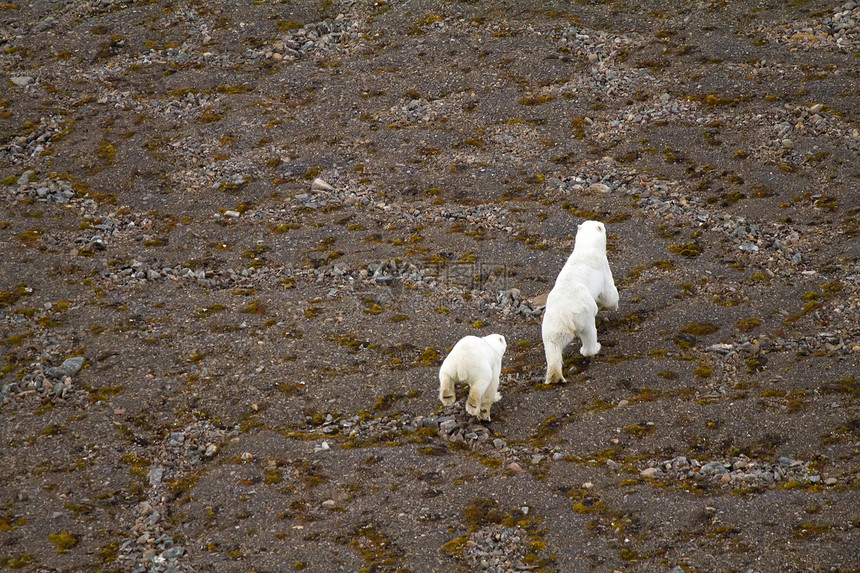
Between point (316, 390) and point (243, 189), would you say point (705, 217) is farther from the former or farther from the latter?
point (243, 189)

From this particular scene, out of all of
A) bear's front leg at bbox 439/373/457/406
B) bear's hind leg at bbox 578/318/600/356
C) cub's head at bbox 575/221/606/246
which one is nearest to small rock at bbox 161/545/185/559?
bear's front leg at bbox 439/373/457/406

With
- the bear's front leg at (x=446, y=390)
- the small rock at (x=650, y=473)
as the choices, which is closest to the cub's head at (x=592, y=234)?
the bear's front leg at (x=446, y=390)

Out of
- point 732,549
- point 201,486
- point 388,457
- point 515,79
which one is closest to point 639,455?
point 732,549

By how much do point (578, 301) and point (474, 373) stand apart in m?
2.87

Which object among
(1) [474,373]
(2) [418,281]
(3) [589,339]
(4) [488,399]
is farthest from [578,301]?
(2) [418,281]

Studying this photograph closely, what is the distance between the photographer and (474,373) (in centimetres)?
1187

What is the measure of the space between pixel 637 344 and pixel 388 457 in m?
5.67

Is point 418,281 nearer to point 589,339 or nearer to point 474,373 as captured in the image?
point 589,339

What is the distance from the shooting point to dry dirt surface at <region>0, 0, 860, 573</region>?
10523 millimetres

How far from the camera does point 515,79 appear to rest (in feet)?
83.1

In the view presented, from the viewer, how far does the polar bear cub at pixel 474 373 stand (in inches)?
467

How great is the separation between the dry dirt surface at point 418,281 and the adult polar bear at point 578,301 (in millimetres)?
626

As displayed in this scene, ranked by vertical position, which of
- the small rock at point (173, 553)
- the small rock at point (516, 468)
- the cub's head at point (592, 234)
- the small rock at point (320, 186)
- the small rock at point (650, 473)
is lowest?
the small rock at point (173, 553)

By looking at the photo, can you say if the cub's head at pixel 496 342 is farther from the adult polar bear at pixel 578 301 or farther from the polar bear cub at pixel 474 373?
the adult polar bear at pixel 578 301
